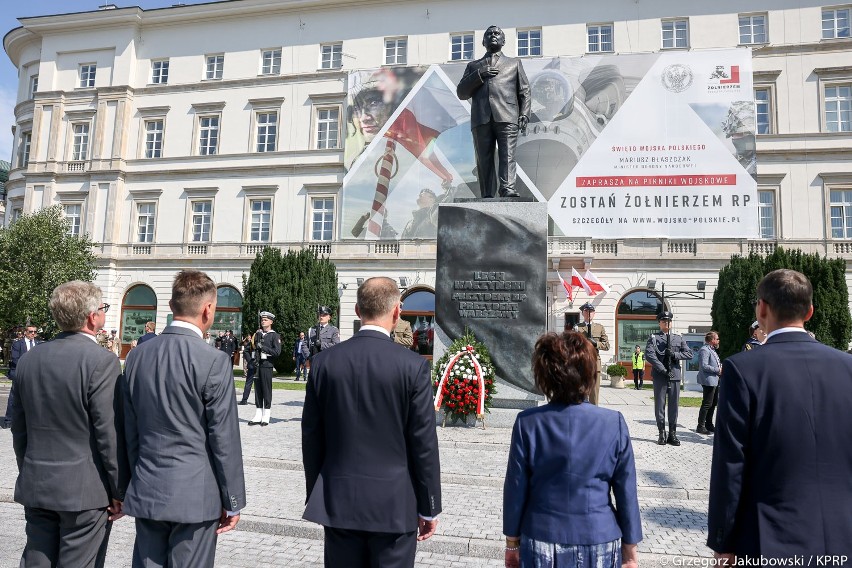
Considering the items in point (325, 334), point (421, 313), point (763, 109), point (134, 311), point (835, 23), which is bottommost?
point (325, 334)

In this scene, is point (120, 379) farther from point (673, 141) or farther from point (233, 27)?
point (233, 27)

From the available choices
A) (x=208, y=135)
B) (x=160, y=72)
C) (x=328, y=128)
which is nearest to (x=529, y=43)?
(x=328, y=128)

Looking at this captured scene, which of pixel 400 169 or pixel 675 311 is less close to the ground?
pixel 400 169

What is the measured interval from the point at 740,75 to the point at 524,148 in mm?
9979

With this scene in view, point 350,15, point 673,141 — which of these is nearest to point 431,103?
point 350,15

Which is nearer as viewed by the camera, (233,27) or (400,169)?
(400,169)

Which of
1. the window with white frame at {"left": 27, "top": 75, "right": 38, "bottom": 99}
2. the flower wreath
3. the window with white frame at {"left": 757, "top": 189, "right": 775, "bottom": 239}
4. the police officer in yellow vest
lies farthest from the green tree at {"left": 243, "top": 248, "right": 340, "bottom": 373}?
the window with white frame at {"left": 27, "top": 75, "right": 38, "bottom": 99}

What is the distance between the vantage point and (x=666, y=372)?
9.91m

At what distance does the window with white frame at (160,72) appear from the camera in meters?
36.4

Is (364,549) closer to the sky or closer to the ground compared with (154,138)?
closer to the ground

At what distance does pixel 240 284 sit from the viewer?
108 ft

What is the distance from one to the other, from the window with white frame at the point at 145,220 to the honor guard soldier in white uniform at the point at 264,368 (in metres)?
27.5

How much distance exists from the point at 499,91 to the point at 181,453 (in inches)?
326

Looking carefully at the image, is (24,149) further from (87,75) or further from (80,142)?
(87,75)
